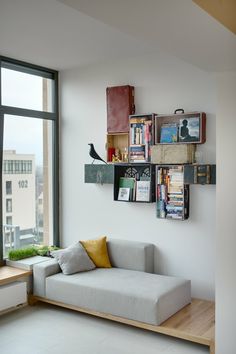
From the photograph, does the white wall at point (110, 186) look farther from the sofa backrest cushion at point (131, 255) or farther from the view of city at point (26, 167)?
the view of city at point (26, 167)

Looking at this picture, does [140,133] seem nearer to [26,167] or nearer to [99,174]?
[99,174]

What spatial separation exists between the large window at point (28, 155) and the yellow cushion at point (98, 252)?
35.0 inches

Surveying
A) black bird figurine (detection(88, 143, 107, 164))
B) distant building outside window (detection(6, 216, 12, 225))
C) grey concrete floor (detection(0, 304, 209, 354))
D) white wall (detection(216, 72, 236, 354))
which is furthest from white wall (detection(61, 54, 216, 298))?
white wall (detection(216, 72, 236, 354))

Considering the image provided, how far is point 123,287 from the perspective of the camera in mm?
4203

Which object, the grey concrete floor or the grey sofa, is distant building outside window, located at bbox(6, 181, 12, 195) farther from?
the grey concrete floor

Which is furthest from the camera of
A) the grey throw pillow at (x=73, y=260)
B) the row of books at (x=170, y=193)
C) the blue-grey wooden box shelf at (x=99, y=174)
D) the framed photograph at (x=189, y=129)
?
the blue-grey wooden box shelf at (x=99, y=174)

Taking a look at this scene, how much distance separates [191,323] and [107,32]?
2.91 m

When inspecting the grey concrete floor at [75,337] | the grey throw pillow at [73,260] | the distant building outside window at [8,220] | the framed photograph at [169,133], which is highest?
the framed photograph at [169,133]

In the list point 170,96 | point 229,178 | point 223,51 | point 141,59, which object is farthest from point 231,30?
point 141,59

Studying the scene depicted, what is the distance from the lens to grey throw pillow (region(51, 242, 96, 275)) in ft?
15.7

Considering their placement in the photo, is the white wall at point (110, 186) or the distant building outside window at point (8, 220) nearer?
the white wall at point (110, 186)

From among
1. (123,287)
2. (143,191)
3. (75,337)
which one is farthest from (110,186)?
(75,337)

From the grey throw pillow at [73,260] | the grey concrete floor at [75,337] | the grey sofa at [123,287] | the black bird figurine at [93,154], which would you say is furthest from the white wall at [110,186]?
the grey concrete floor at [75,337]

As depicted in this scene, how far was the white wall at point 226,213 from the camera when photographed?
3.32m
